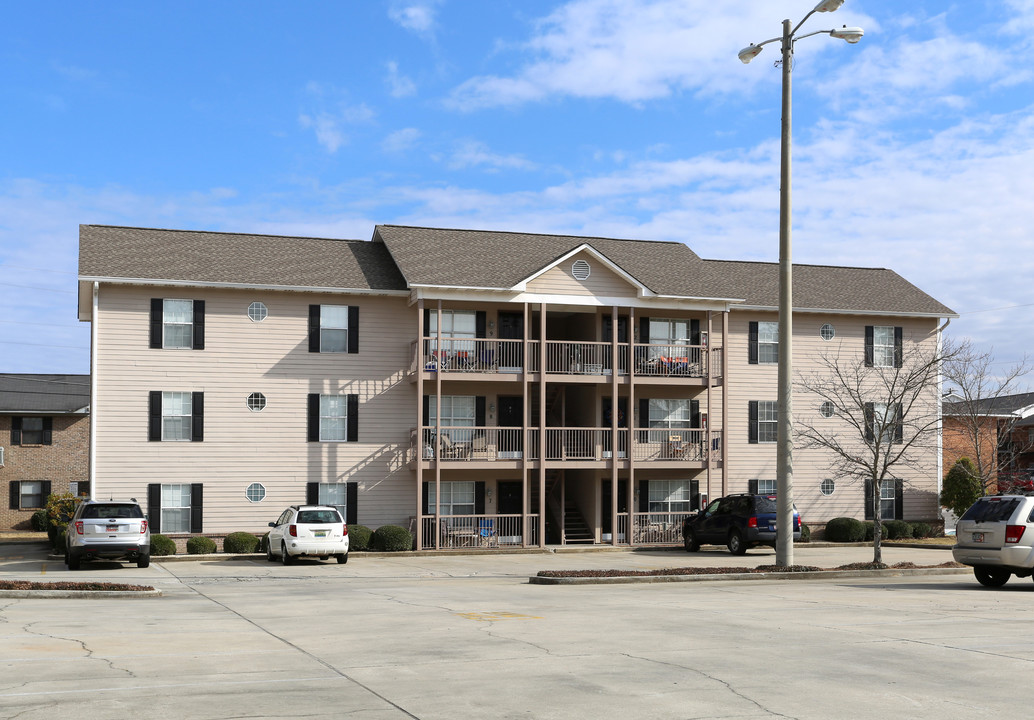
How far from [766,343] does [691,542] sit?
8534mm

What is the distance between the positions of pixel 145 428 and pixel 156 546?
367 cm

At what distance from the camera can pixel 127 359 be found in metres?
30.4

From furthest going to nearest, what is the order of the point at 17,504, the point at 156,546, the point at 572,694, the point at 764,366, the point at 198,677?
the point at 17,504 → the point at 764,366 → the point at 156,546 → the point at 198,677 → the point at 572,694

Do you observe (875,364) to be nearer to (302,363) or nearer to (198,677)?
(302,363)

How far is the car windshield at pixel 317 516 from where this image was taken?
26.6m

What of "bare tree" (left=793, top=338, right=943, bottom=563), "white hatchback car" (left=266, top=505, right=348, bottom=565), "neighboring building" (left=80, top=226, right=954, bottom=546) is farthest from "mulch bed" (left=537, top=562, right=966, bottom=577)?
"bare tree" (left=793, top=338, right=943, bottom=563)

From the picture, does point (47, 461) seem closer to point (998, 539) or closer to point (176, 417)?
point (176, 417)

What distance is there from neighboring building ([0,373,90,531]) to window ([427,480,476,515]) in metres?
21.7

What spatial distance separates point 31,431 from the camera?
155 ft

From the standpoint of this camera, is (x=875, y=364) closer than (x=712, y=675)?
No

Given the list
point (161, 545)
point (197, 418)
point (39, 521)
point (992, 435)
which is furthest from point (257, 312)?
point (992, 435)

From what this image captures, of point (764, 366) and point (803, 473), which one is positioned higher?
point (764, 366)

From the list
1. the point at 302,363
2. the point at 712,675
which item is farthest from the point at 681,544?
the point at 712,675

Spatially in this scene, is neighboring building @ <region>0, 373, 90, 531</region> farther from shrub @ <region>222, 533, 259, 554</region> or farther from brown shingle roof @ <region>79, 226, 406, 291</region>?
shrub @ <region>222, 533, 259, 554</region>
